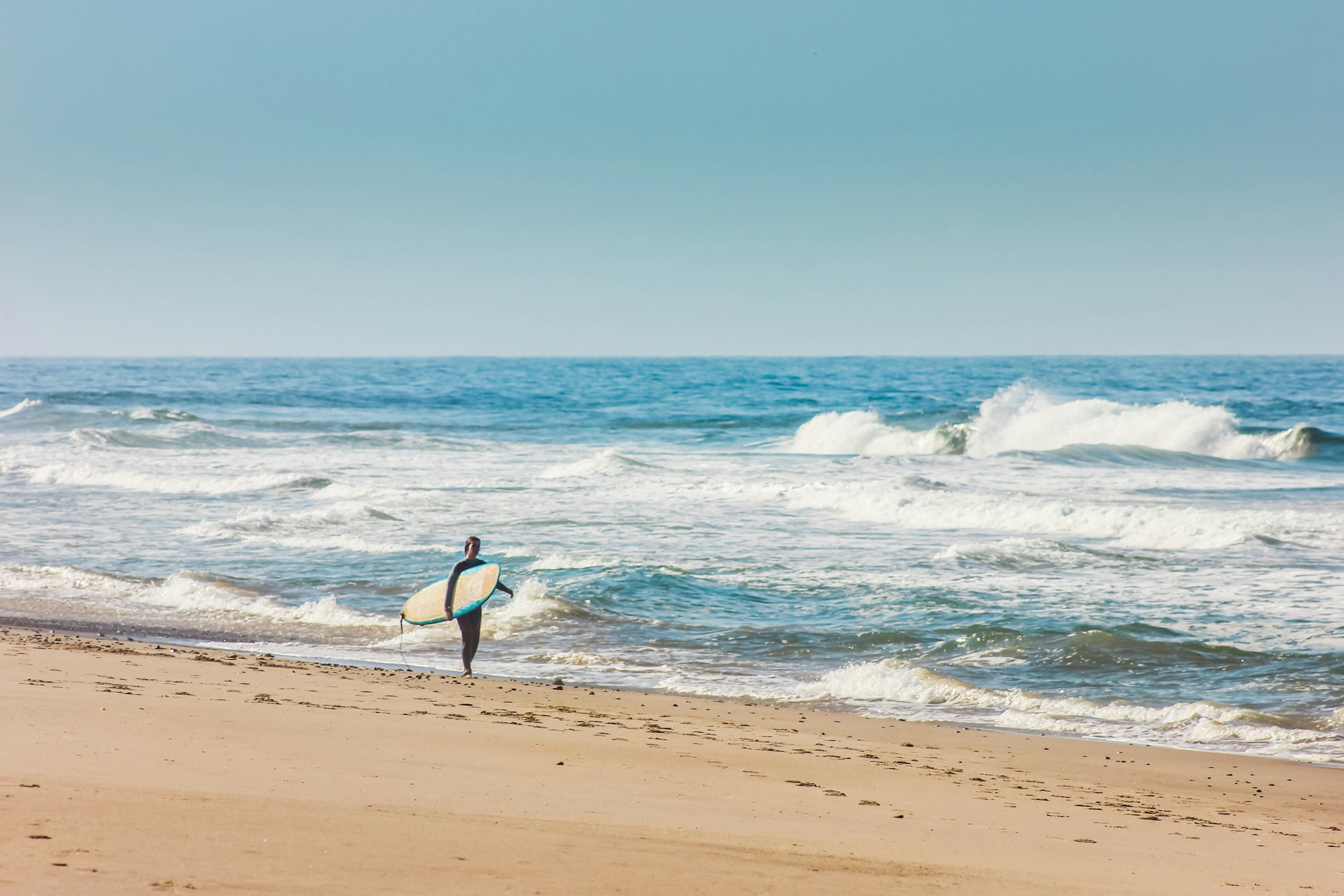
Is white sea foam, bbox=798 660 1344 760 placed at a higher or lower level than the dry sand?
lower

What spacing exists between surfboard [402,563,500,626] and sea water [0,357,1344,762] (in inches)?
18.8

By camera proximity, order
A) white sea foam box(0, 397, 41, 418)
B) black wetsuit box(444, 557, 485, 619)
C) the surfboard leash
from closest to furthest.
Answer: black wetsuit box(444, 557, 485, 619) → the surfboard leash → white sea foam box(0, 397, 41, 418)

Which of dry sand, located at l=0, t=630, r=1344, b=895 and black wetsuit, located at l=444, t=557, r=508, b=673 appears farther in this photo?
black wetsuit, located at l=444, t=557, r=508, b=673

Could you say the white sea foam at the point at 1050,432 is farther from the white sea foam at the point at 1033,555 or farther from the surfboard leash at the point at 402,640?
the surfboard leash at the point at 402,640

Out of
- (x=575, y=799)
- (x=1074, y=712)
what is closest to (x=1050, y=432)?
(x=1074, y=712)

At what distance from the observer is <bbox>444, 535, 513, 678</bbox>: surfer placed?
971 cm

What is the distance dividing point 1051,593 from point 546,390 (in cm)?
5294

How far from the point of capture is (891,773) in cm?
643

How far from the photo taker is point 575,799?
5.02 metres

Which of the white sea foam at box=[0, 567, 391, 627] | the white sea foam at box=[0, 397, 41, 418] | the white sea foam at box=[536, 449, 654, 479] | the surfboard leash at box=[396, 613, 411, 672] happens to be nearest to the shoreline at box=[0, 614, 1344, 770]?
the surfboard leash at box=[396, 613, 411, 672]

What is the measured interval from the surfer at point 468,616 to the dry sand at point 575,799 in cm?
138

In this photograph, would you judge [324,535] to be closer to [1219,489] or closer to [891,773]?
[891,773]

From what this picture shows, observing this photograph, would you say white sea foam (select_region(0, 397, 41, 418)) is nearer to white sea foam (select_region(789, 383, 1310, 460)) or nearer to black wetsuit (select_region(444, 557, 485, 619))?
white sea foam (select_region(789, 383, 1310, 460))

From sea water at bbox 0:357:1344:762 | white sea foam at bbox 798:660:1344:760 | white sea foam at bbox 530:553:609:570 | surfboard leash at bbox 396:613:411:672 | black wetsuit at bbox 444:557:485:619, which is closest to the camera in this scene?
white sea foam at bbox 798:660:1344:760
